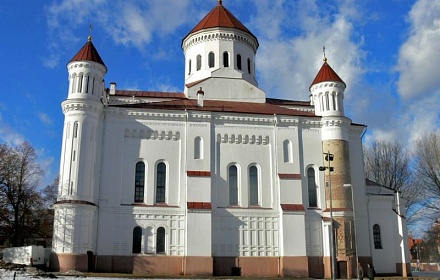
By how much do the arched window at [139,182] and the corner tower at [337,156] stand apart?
14.1 metres

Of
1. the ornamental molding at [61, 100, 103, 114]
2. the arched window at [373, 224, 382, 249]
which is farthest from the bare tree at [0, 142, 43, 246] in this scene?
the arched window at [373, 224, 382, 249]

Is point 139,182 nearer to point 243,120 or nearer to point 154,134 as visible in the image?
point 154,134

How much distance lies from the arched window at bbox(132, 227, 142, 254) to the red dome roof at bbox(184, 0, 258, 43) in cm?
2149

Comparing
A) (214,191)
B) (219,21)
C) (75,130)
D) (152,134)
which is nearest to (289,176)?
(214,191)

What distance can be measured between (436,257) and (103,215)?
85.4 meters

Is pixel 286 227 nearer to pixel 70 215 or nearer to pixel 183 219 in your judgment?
pixel 183 219

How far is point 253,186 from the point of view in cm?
3612

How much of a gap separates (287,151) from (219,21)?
1601 centimetres

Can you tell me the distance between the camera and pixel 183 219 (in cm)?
3406

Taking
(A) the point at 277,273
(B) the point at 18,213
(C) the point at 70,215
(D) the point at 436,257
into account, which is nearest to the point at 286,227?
(A) the point at 277,273

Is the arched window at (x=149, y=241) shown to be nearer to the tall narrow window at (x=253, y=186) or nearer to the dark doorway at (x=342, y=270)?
the tall narrow window at (x=253, y=186)

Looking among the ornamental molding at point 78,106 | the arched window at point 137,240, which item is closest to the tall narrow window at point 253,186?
the arched window at point 137,240

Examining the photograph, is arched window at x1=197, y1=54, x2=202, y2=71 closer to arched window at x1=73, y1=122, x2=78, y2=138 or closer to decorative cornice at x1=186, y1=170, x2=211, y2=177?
decorative cornice at x1=186, y1=170, x2=211, y2=177

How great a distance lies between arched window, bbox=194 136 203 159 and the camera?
35.7 meters
